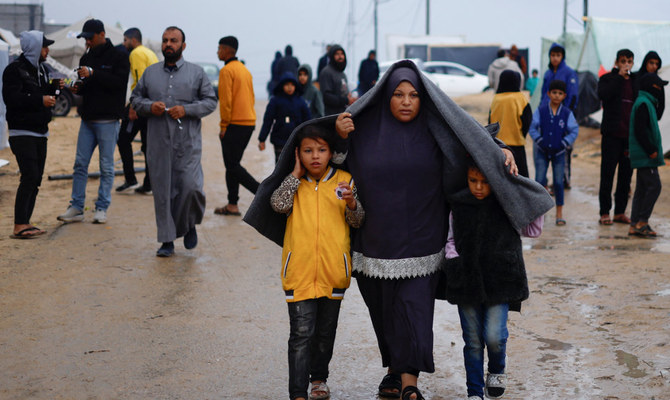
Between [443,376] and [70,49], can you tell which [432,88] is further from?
[70,49]

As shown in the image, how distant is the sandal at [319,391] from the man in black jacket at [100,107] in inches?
216

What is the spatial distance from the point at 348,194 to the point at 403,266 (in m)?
0.47

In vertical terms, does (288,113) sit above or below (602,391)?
above

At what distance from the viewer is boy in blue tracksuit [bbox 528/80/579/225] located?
990 cm

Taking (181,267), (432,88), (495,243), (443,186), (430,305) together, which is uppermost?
(432,88)

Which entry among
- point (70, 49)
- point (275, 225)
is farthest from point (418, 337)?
Answer: point (70, 49)

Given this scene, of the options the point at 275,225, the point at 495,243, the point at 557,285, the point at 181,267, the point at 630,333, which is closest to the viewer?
the point at 495,243

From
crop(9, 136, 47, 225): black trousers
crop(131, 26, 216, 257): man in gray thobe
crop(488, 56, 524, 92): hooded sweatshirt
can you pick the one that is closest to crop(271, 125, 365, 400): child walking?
crop(131, 26, 216, 257): man in gray thobe

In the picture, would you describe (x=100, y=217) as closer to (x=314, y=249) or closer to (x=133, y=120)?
(x=133, y=120)

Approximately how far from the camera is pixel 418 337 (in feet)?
14.2

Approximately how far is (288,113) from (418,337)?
6709 mm

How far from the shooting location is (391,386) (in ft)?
15.1

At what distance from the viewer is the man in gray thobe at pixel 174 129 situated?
7.72 meters

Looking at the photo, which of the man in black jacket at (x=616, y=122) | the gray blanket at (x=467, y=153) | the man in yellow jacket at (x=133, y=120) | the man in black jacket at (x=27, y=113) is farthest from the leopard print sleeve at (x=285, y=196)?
the man in yellow jacket at (x=133, y=120)
